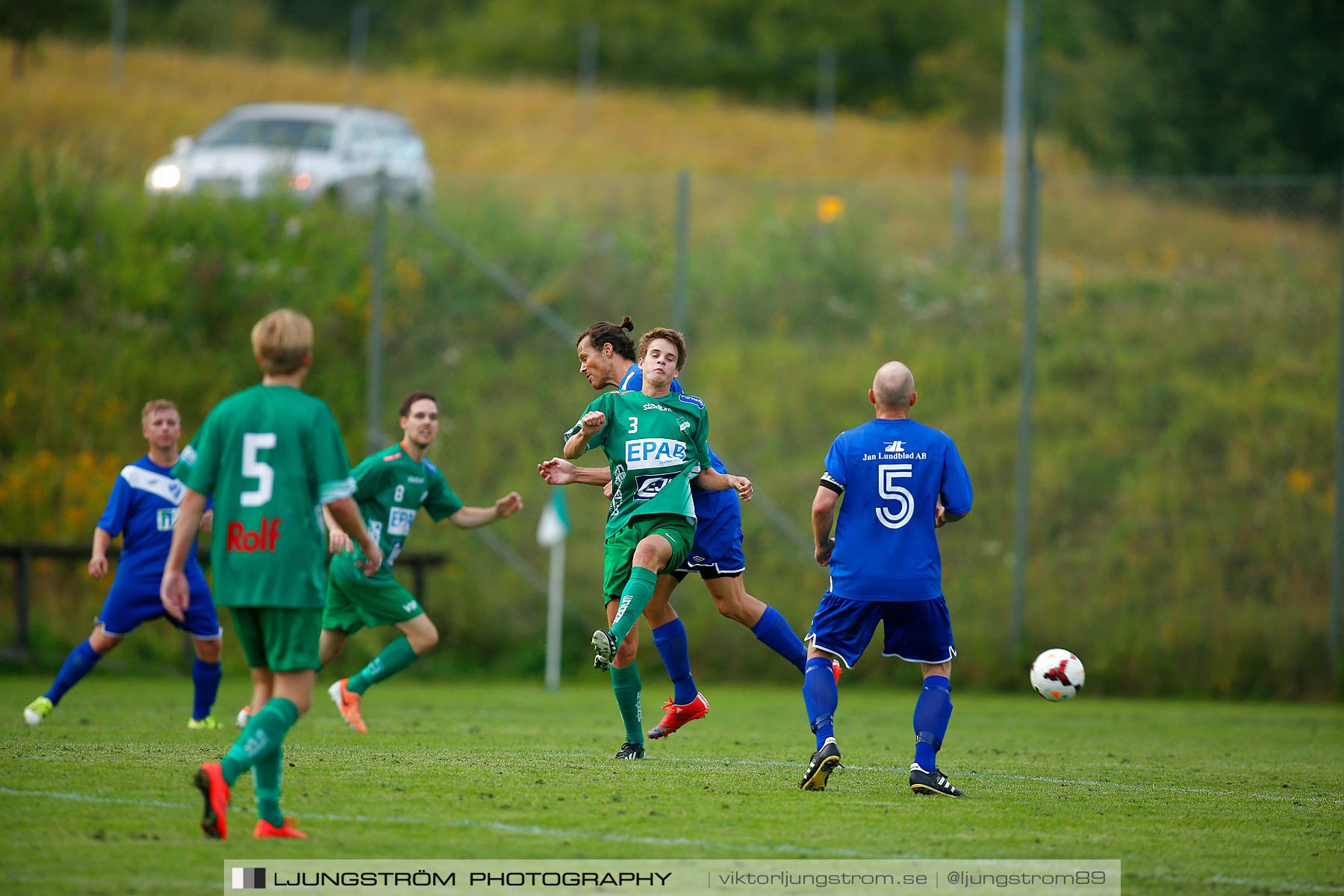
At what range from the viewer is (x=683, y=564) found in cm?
827

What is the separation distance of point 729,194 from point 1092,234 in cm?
479

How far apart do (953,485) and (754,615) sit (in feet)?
6.54

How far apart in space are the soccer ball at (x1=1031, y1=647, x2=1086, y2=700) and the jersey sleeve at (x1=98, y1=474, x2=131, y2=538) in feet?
18.6

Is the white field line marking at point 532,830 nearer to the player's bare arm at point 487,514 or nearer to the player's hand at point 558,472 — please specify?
the player's hand at point 558,472

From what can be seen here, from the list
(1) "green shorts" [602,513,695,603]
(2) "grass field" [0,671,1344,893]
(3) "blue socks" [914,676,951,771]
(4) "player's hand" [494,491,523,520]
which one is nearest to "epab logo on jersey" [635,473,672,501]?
(1) "green shorts" [602,513,695,603]

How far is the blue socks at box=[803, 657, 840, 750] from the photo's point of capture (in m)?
6.82

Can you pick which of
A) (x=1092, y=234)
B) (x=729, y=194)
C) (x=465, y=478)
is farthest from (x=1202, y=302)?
(x=465, y=478)

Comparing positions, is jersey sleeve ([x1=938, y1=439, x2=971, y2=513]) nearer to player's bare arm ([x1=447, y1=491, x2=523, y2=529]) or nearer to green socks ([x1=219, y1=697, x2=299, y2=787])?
player's bare arm ([x1=447, y1=491, x2=523, y2=529])

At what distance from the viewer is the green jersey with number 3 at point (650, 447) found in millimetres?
7723

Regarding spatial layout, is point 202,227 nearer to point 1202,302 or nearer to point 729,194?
point 729,194

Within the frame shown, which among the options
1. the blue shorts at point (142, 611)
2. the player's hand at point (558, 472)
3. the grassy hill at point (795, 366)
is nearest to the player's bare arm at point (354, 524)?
the player's hand at point (558, 472)

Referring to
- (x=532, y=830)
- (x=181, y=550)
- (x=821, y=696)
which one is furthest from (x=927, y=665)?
(x=181, y=550)

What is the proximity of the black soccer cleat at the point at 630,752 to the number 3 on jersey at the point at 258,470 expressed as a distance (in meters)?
3.13

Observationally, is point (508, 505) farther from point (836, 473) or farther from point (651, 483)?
point (836, 473)
